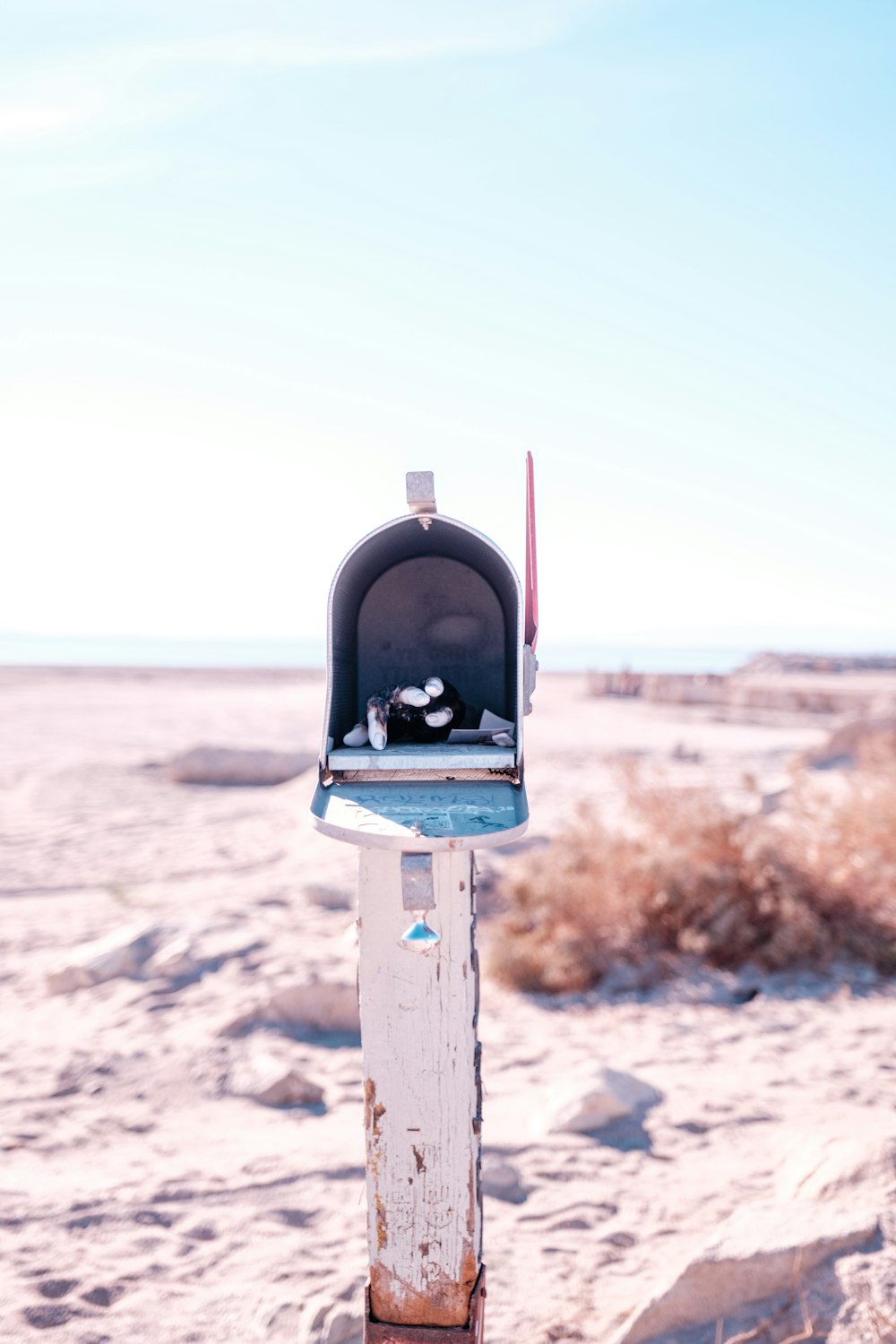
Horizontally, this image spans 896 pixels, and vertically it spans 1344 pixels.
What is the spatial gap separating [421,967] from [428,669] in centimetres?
78

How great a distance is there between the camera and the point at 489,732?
1895 mm

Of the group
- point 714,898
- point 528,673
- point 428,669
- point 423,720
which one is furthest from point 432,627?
point 714,898

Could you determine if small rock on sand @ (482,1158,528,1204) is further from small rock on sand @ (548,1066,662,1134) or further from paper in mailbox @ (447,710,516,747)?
paper in mailbox @ (447,710,516,747)

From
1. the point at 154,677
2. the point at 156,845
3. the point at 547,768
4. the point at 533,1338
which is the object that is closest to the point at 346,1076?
the point at 533,1338

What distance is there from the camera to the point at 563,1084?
130 inches

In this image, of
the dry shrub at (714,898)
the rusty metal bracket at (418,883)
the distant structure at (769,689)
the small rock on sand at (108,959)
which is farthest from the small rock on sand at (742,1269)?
the distant structure at (769,689)

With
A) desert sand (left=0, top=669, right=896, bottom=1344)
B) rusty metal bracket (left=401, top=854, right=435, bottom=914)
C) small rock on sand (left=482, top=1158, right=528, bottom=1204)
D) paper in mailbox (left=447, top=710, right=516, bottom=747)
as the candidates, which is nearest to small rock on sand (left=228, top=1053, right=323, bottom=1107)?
desert sand (left=0, top=669, right=896, bottom=1344)

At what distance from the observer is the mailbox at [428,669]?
5.01 feet

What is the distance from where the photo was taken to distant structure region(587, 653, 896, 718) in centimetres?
1797

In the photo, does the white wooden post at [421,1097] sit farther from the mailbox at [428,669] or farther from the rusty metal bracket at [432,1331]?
the mailbox at [428,669]

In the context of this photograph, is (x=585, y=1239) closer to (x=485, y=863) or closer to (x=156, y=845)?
(x=485, y=863)

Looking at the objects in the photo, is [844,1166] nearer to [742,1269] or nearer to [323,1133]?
[742,1269]

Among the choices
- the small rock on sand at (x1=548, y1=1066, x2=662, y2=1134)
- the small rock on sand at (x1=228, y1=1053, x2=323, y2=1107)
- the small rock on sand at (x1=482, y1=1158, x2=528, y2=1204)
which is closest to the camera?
the small rock on sand at (x1=482, y1=1158, x2=528, y2=1204)

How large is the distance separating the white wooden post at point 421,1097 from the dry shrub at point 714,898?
263 centimetres
